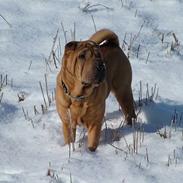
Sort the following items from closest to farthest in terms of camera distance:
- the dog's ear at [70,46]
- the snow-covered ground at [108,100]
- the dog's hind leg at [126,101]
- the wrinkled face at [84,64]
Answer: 1. the wrinkled face at [84,64]
2. the dog's ear at [70,46]
3. the snow-covered ground at [108,100]
4. the dog's hind leg at [126,101]

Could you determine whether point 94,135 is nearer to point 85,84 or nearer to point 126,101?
point 85,84

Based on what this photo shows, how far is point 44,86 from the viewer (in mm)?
5504

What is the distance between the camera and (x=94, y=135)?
453 centimetres

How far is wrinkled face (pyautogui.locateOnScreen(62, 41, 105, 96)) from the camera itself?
13.3 feet

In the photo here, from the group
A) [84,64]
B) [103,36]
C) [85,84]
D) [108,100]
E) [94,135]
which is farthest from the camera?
[108,100]

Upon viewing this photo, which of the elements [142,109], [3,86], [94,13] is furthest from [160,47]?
[3,86]

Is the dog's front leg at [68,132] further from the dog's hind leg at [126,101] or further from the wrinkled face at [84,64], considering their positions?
the dog's hind leg at [126,101]

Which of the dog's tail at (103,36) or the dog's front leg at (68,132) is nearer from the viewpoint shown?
the dog's front leg at (68,132)

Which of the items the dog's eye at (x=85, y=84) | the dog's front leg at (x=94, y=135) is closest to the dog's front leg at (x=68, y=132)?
the dog's front leg at (x=94, y=135)

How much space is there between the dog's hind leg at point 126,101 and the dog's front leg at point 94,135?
0.62m

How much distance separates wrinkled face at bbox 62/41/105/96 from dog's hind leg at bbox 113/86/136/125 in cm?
88

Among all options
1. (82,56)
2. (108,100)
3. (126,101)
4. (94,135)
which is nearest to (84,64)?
(82,56)

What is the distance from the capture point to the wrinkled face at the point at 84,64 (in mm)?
4055

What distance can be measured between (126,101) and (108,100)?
1.25 feet
